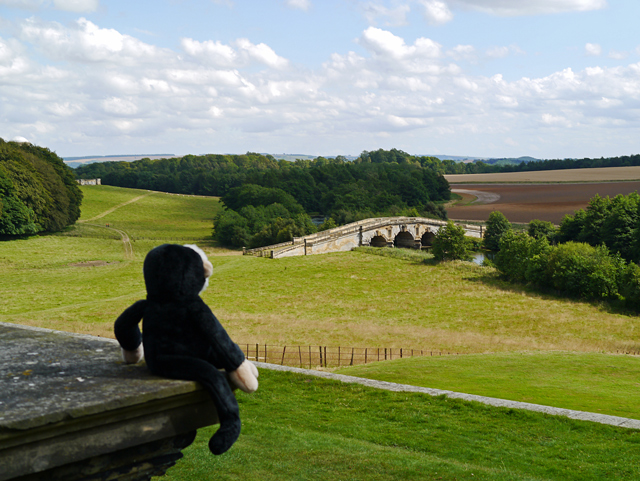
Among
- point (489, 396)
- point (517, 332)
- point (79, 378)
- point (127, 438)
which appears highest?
point (79, 378)

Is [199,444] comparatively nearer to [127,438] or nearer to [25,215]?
[127,438]

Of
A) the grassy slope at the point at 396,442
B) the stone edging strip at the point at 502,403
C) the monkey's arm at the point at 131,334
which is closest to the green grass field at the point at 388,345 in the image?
the grassy slope at the point at 396,442

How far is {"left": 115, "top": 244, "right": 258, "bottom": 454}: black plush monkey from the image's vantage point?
4.78 m

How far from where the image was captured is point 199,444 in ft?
39.3

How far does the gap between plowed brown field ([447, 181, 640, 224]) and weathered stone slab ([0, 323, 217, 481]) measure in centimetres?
8819

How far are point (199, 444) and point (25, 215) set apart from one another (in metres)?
65.3

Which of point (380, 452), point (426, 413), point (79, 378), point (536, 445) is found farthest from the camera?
point (426, 413)

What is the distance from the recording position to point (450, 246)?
65.1 meters

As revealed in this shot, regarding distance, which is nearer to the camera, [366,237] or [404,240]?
[366,237]

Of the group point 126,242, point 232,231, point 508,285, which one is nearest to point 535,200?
point 508,285

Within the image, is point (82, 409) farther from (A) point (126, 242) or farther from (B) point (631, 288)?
(A) point (126, 242)

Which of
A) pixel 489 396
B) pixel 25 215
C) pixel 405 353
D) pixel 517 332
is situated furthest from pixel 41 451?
pixel 25 215

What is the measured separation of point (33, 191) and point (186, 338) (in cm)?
7521

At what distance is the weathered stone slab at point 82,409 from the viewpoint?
12.9 ft
